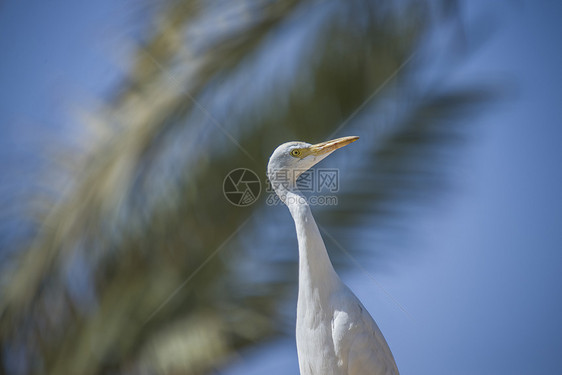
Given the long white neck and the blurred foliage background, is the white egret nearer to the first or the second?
the long white neck

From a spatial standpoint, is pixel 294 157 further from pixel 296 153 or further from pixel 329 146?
pixel 329 146

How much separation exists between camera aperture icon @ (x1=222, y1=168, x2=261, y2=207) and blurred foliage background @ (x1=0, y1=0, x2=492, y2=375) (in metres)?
0.03

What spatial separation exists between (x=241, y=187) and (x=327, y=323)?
75 centimetres

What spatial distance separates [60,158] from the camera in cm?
209

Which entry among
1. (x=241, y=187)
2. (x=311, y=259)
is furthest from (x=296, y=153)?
(x=241, y=187)

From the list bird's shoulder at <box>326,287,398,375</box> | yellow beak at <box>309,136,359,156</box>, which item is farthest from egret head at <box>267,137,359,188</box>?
bird's shoulder at <box>326,287,398,375</box>

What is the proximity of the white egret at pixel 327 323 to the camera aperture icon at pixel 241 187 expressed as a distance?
1.62ft

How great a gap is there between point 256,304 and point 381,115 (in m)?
0.87

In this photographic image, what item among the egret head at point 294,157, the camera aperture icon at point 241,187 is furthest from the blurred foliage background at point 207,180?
the egret head at point 294,157

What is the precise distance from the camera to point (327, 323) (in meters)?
1.66

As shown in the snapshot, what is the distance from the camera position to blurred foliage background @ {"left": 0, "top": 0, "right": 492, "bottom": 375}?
6.18 feet

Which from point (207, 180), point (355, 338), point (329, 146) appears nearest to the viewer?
point (355, 338)

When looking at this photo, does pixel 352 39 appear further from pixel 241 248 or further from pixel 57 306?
pixel 57 306

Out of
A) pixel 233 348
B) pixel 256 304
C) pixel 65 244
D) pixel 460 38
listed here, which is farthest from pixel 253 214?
pixel 460 38
